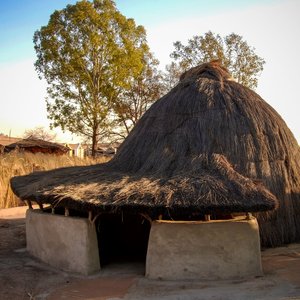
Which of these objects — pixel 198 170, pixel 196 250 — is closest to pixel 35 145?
pixel 198 170

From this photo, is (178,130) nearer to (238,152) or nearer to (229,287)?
(238,152)

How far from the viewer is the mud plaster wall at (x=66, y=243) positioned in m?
7.47

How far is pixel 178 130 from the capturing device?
922 cm

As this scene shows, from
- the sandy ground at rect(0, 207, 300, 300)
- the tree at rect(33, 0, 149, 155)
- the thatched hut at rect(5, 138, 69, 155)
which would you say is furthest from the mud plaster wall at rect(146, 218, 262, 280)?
the thatched hut at rect(5, 138, 69, 155)

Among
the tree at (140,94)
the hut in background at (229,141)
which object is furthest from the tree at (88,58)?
the hut in background at (229,141)

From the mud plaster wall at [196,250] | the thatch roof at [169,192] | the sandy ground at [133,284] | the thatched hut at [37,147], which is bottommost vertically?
the sandy ground at [133,284]

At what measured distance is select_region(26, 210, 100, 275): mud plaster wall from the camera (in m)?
7.47

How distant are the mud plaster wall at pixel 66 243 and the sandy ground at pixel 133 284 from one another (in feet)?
0.58

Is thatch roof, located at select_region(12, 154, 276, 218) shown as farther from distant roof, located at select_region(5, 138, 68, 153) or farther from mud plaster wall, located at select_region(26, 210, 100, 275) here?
distant roof, located at select_region(5, 138, 68, 153)

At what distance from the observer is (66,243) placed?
7.79 metres

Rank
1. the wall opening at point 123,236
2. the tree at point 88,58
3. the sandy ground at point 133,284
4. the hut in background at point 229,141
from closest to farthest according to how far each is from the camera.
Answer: the sandy ground at point 133,284 < the hut in background at point 229,141 < the wall opening at point 123,236 < the tree at point 88,58

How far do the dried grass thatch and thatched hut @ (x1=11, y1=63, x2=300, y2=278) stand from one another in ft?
0.06

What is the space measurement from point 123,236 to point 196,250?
315 centimetres

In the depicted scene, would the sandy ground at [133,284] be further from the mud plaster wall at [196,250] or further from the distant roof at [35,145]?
the distant roof at [35,145]
